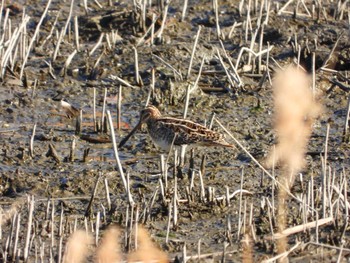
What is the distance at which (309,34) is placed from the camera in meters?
9.89

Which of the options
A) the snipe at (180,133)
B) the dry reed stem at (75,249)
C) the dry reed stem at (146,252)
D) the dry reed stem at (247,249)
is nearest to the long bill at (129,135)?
the snipe at (180,133)

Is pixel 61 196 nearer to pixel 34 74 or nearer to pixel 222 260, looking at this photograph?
pixel 222 260

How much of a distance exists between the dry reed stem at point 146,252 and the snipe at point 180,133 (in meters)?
1.47

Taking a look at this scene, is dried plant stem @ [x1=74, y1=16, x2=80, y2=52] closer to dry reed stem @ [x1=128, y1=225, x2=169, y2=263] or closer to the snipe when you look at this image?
the snipe

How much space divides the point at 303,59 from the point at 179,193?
3.01 m

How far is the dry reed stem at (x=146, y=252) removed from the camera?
5298 mm

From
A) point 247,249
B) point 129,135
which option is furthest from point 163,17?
point 247,249

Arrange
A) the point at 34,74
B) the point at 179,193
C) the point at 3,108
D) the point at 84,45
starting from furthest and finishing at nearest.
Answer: the point at 84,45
the point at 34,74
the point at 3,108
the point at 179,193

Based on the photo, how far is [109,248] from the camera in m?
4.92

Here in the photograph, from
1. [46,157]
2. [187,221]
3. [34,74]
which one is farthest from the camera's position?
[34,74]

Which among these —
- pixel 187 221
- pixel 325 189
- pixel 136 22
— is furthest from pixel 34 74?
pixel 325 189

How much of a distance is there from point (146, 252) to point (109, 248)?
31 centimetres

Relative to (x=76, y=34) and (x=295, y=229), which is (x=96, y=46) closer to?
(x=76, y=34)

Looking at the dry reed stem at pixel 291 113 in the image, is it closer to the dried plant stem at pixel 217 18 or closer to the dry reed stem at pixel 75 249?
the dry reed stem at pixel 75 249
